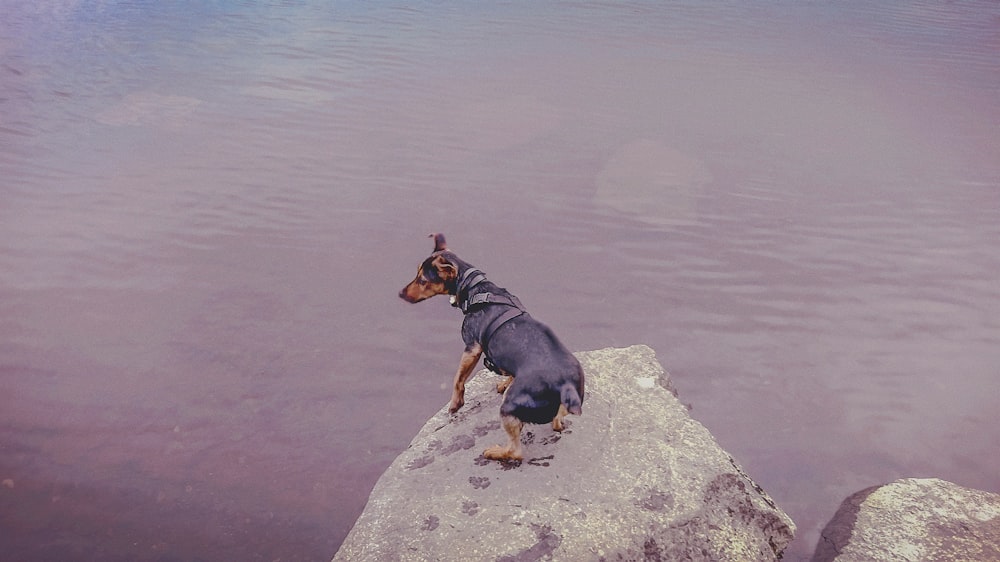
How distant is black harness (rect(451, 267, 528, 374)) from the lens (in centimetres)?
415

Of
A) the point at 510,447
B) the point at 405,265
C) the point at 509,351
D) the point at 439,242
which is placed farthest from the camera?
the point at 405,265

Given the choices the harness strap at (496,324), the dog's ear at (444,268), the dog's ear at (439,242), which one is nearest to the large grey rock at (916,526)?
the harness strap at (496,324)

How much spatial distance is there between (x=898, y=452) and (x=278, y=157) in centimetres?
881

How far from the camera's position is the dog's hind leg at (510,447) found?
378 centimetres

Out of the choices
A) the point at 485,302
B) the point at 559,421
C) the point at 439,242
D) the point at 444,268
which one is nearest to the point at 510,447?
the point at 559,421

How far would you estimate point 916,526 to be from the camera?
4113mm

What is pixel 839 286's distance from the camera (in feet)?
24.6

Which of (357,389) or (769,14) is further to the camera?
(769,14)

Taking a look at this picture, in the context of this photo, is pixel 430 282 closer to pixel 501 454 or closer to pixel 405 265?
pixel 501 454

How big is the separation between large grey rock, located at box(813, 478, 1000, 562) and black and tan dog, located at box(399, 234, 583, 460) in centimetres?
202

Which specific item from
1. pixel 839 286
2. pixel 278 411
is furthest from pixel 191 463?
pixel 839 286

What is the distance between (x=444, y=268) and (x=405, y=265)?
3.22m

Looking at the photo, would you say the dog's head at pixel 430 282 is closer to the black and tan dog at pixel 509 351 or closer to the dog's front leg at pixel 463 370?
the black and tan dog at pixel 509 351

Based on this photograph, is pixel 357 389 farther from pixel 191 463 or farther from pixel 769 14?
pixel 769 14
